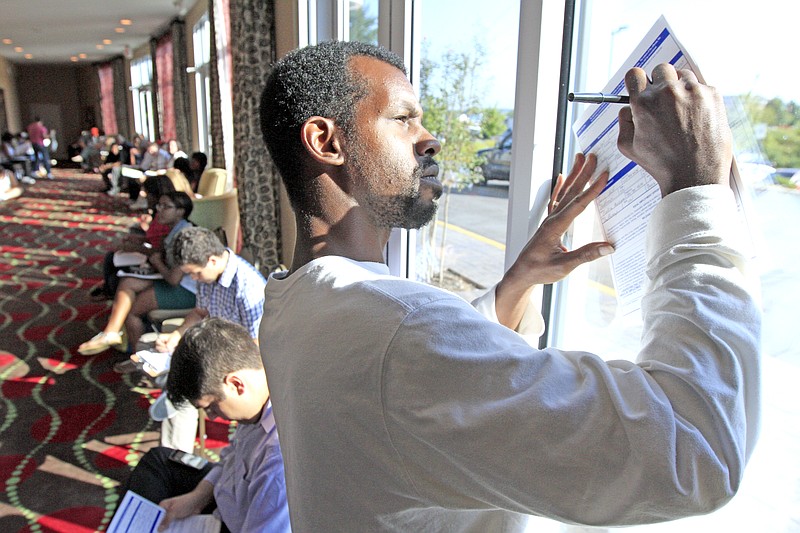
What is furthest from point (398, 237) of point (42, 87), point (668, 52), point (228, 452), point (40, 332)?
point (42, 87)

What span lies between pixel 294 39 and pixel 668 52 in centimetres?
312

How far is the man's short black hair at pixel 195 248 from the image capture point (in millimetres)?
2637

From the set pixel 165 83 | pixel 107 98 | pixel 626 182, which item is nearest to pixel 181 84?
pixel 165 83

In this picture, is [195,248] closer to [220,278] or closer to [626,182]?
[220,278]

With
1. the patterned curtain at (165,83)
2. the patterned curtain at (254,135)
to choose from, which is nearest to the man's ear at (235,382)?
the patterned curtain at (254,135)

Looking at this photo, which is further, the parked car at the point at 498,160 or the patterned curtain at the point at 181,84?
the patterned curtain at the point at 181,84

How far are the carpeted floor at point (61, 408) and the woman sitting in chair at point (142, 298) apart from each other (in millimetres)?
171

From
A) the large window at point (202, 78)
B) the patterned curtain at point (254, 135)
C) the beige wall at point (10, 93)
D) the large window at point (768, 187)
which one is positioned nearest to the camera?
the large window at point (768, 187)

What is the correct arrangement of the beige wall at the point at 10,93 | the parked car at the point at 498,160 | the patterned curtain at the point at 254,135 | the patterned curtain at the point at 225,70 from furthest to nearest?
the beige wall at the point at 10,93, the patterned curtain at the point at 225,70, the patterned curtain at the point at 254,135, the parked car at the point at 498,160

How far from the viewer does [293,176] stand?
0.83 m

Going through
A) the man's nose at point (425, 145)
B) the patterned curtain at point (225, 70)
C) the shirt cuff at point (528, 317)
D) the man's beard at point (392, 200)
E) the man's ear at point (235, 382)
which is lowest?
the man's ear at point (235, 382)

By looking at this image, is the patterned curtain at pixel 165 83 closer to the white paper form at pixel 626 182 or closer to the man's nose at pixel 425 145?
the man's nose at pixel 425 145

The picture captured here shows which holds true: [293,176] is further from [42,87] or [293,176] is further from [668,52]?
[42,87]

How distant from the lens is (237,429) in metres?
1.69
